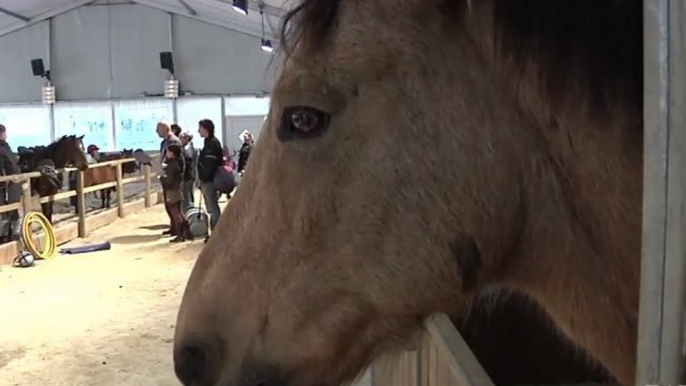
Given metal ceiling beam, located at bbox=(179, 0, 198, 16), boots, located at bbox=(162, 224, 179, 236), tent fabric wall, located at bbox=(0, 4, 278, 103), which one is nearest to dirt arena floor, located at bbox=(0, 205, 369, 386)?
boots, located at bbox=(162, 224, 179, 236)

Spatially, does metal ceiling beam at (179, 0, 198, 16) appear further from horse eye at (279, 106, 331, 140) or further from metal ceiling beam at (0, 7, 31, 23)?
horse eye at (279, 106, 331, 140)

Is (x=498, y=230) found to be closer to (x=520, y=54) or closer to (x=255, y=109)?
(x=520, y=54)

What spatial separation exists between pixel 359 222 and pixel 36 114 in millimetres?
20420

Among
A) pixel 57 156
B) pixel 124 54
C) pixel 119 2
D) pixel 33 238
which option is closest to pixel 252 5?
pixel 57 156

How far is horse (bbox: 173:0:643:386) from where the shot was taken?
917 mm

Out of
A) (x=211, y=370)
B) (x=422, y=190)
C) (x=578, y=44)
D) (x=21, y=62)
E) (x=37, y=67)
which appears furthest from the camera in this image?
(x=21, y=62)

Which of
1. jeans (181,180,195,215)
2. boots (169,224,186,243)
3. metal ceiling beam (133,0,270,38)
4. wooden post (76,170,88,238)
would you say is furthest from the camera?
metal ceiling beam (133,0,270,38)

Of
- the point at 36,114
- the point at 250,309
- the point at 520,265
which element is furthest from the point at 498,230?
the point at 36,114

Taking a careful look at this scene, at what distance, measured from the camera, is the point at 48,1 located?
1791 centimetres

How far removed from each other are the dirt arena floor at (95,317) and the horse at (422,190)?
3154 mm

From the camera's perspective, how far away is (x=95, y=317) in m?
5.61

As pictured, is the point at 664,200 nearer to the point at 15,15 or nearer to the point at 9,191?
the point at 9,191

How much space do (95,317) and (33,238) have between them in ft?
9.83

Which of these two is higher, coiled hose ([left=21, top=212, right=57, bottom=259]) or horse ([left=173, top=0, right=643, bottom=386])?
horse ([left=173, top=0, right=643, bottom=386])
